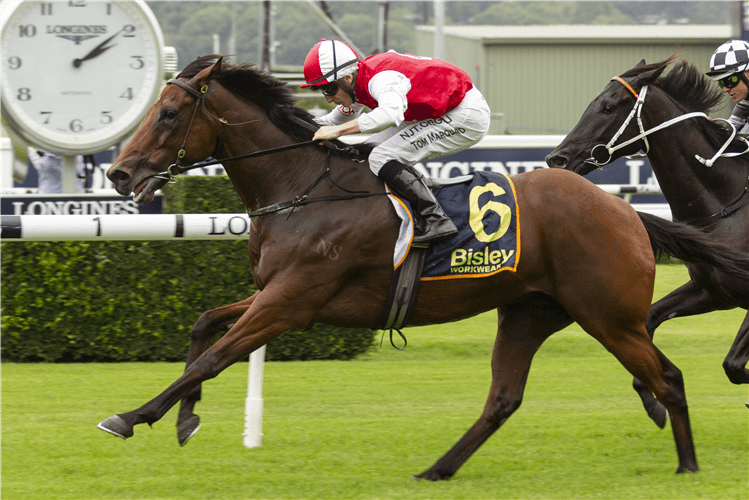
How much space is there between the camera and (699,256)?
4316 mm

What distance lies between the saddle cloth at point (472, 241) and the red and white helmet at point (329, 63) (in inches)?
21.1

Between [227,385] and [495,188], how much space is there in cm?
251

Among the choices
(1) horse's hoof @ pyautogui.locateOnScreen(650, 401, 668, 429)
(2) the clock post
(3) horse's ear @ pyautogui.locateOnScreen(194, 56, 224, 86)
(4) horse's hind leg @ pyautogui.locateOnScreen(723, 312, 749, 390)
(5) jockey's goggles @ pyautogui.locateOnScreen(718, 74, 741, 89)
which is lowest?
(1) horse's hoof @ pyautogui.locateOnScreen(650, 401, 668, 429)

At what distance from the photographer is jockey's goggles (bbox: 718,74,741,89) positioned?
495cm

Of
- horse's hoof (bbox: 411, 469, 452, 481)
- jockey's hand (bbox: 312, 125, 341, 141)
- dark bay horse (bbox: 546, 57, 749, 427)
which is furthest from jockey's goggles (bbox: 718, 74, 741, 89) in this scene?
horse's hoof (bbox: 411, 469, 452, 481)

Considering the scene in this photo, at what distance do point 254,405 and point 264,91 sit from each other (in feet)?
4.54

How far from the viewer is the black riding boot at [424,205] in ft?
12.6

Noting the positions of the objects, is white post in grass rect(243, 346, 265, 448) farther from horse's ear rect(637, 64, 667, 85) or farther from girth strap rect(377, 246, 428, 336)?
horse's ear rect(637, 64, 667, 85)

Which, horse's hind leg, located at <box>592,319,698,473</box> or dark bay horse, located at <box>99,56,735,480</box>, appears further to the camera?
horse's hind leg, located at <box>592,319,698,473</box>

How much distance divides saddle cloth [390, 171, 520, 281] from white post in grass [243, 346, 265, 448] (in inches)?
37.0

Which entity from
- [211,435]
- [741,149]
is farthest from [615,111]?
[211,435]

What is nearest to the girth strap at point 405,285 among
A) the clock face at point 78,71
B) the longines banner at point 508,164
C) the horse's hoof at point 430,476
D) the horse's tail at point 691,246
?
the horse's hoof at point 430,476

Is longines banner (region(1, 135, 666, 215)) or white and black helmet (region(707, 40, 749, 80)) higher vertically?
white and black helmet (region(707, 40, 749, 80))

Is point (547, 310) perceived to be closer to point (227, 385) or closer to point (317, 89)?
point (317, 89)
